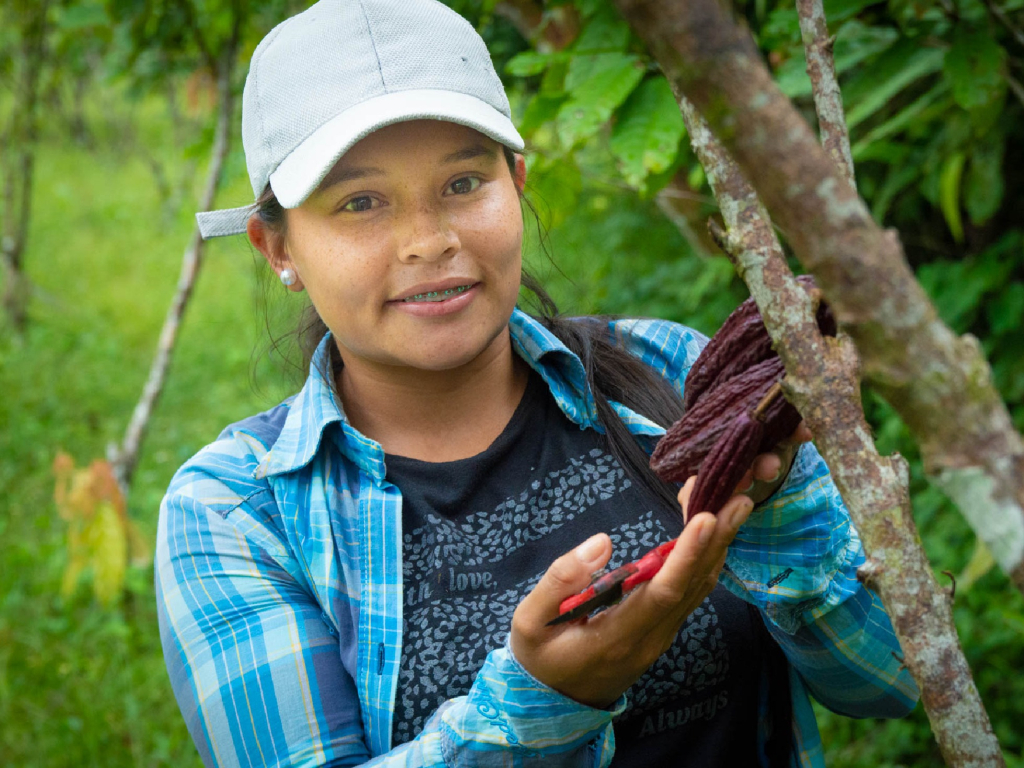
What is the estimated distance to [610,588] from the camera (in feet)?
3.32

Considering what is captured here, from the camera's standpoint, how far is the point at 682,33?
1.83ft

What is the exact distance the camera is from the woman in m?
1.38

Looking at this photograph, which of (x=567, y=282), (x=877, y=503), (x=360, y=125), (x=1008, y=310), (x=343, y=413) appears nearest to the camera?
(x=877, y=503)

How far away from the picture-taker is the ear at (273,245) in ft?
5.37

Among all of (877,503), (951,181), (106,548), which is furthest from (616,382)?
(106,548)

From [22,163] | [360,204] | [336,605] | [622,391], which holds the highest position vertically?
[22,163]

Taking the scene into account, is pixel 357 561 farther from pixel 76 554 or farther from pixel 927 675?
pixel 76 554

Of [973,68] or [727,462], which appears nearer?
[727,462]

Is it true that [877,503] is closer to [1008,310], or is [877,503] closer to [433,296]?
[433,296]

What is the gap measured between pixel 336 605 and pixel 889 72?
160 centimetres

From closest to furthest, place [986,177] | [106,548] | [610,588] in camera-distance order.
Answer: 1. [610,588]
2. [986,177]
3. [106,548]

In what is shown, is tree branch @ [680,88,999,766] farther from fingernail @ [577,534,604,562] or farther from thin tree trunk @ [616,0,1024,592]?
fingernail @ [577,534,604,562]

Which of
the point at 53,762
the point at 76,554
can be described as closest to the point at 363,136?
the point at 53,762

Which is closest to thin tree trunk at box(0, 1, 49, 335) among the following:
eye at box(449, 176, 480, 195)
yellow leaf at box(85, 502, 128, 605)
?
yellow leaf at box(85, 502, 128, 605)
